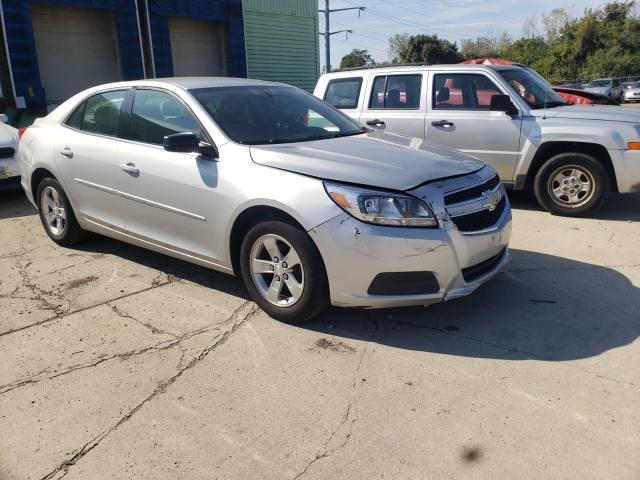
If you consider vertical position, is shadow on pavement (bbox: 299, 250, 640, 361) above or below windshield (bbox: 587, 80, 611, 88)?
below

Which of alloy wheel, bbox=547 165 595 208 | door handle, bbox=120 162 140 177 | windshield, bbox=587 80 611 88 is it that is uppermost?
door handle, bbox=120 162 140 177

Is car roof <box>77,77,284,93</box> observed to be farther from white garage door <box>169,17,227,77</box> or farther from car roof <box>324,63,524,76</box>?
white garage door <box>169,17,227,77</box>

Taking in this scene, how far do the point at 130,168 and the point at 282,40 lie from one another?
714 inches

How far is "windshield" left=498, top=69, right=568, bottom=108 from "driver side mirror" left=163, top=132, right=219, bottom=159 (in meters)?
4.39

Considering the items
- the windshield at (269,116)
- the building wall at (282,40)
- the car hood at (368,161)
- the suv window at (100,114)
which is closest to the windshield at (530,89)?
the windshield at (269,116)

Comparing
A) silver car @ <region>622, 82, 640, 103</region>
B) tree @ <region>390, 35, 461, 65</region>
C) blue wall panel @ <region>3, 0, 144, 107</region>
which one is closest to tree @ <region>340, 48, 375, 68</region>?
tree @ <region>390, 35, 461, 65</region>

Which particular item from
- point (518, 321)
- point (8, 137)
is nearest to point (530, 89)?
point (518, 321)

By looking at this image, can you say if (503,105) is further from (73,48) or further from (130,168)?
(73,48)

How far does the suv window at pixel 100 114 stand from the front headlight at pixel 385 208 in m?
2.40

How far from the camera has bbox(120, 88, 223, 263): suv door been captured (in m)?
3.86

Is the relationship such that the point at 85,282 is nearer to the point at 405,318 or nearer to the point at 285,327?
the point at 285,327

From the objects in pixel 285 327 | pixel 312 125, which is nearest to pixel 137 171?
pixel 312 125

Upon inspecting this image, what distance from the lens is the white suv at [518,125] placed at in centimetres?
610

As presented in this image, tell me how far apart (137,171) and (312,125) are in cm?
143
